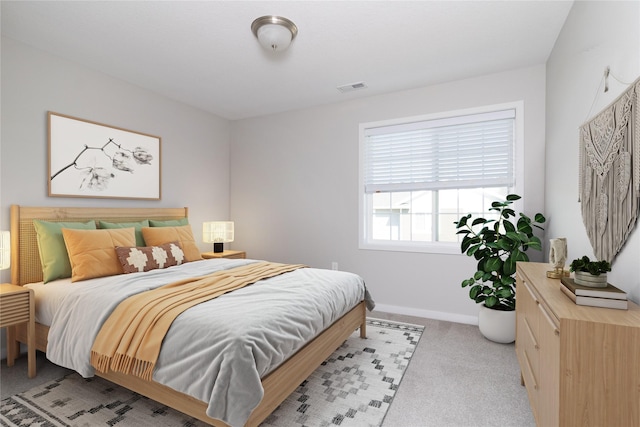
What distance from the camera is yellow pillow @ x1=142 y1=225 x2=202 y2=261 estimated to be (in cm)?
326

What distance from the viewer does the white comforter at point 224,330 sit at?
57.4 inches

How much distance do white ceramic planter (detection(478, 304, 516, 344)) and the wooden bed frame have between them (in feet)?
3.70

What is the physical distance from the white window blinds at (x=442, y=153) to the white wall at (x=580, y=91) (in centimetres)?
44

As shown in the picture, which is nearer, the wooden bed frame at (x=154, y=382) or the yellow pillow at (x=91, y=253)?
the wooden bed frame at (x=154, y=382)

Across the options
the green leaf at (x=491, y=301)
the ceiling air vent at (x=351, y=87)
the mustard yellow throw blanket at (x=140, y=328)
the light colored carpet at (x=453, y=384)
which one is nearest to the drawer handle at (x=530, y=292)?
the light colored carpet at (x=453, y=384)

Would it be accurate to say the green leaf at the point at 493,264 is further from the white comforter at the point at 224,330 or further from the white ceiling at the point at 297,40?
the white ceiling at the point at 297,40

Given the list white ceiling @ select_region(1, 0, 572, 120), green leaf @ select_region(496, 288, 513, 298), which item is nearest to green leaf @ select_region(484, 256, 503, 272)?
green leaf @ select_region(496, 288, 513, 298)

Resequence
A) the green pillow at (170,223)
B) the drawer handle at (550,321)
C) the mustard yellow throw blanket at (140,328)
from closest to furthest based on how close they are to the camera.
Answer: the drawer handle at (550,321)
the mustard yellow throw blanket at (140,328)
the green pillow at (170,223)

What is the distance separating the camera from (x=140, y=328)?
5.77ft

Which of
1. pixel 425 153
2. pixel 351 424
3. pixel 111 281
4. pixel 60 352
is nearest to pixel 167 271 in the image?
pixel 111 281

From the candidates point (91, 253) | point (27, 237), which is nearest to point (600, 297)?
point (91, 253)

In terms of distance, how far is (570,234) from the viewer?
7.45 ft

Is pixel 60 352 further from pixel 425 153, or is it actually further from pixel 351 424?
pixel 425 153

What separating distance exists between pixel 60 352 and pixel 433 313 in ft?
10.9
